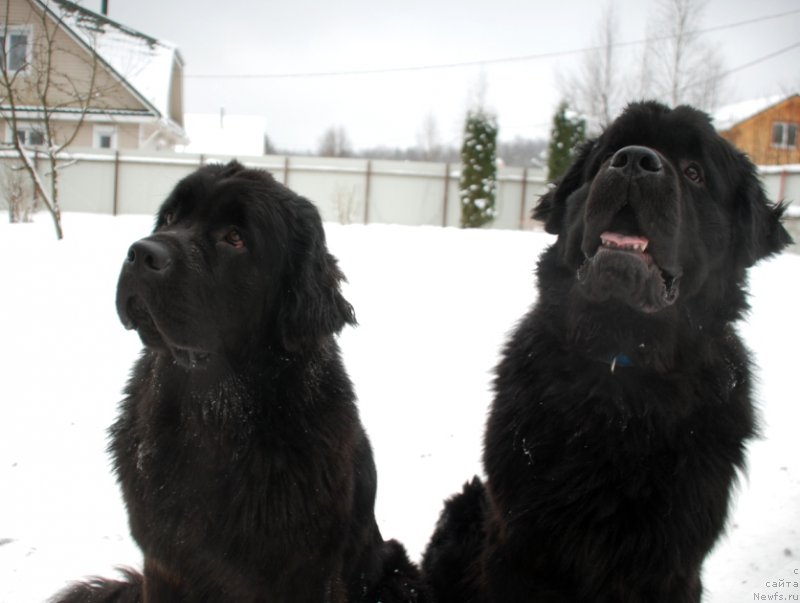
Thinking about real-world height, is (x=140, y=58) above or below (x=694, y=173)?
above

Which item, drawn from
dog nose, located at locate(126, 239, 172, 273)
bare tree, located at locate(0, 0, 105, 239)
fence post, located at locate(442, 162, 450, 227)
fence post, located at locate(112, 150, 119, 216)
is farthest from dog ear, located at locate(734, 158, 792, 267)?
fence post, located at locate(112, 150, 119, 216)

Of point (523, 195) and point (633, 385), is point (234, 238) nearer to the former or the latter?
point (633, 385)

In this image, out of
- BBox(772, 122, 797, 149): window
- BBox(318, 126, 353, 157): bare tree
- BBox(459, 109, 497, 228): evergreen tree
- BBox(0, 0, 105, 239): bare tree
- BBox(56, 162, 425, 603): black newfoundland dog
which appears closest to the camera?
BBox(56, 162, 425, 603): black newfoundland dog

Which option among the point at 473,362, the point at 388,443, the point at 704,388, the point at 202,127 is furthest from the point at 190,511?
the point at 202,127

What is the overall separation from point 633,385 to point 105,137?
2268cm

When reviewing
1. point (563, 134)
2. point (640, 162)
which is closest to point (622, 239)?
point (640, 162)

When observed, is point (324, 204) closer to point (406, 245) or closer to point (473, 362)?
point (406, 245)

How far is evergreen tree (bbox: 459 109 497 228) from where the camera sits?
18922 millimetres

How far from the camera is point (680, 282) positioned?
235 cm

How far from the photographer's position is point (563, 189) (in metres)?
2.88

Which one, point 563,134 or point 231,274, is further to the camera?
point 563,134

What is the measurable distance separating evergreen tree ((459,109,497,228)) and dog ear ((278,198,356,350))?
16.5m

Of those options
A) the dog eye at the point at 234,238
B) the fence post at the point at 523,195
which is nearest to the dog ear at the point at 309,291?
the dog eye at the point at 234,238

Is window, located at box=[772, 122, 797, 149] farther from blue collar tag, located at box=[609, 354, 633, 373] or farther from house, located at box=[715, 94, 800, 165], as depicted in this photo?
blue collar tag, located at box=[609, 354, 633, 373]
